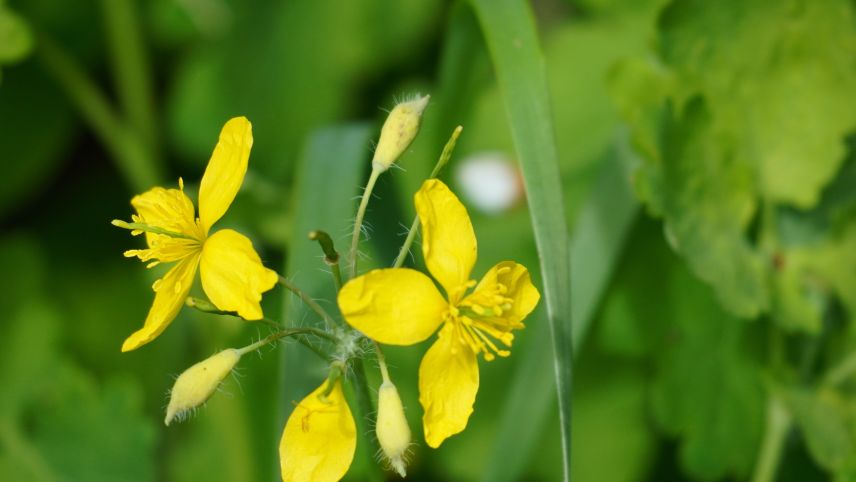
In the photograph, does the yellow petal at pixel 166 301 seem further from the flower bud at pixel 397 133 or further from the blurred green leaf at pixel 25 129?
the blurred green leaf at pixel 25 129

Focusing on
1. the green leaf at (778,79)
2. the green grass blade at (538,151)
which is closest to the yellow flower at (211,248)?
the green grass blade at (538,151)

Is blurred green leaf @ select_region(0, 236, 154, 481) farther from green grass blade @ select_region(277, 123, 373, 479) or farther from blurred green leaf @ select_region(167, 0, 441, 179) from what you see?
blurred green leaf @ select_region(167, 0, 441, 179)

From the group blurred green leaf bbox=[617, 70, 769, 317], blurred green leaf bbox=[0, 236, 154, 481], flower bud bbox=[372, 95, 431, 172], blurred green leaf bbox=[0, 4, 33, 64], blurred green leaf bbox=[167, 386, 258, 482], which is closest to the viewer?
flower bud bbox=[372, 95, 431, 172]

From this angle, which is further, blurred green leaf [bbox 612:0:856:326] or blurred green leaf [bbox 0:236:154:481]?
blurred green leaf [bbox 0:236:154:481]

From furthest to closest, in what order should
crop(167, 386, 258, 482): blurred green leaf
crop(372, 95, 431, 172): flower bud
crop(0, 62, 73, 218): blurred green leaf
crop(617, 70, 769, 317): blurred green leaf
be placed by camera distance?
1. crop(0, 62, 73, 218): blurred green leaf
2. crop(167, 386, 258, 482): blurred green leaf
3. crop(617, 70, 769, 317): blurred green leaf
4. crop(372, 95, 431, 172): flower bud

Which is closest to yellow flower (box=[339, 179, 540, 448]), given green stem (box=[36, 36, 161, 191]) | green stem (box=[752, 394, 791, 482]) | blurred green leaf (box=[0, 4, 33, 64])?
green stem (box=[752, 394, 791, 482])

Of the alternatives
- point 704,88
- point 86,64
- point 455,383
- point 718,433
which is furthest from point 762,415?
point 86,64

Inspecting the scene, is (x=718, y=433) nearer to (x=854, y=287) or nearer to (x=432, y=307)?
(x=854, y=287)
